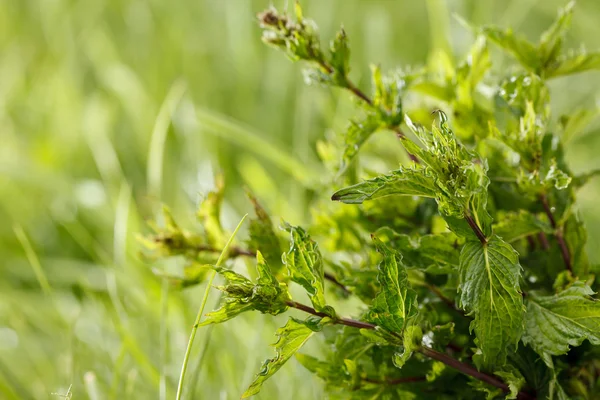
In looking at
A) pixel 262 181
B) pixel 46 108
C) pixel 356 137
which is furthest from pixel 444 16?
pixel 46 108

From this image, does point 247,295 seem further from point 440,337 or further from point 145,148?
point 145,148

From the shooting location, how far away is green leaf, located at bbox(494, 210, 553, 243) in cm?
51

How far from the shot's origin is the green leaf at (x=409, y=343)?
414mm

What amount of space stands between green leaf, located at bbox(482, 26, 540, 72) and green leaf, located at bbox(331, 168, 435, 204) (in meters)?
0.21

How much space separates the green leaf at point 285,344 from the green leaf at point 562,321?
0.16m

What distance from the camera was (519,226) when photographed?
20.1 inches

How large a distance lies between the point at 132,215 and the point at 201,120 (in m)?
0.23

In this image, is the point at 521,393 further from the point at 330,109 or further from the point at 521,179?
the point at 330,109

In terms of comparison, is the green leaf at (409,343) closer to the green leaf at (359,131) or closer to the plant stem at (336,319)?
the plant stem at (336,319)

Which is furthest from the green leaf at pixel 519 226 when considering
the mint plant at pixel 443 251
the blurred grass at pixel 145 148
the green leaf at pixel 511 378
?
the blurred grass at pixel 145 148

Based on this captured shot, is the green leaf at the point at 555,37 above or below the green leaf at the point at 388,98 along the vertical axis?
above

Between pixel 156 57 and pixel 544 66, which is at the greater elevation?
pixel 156 57

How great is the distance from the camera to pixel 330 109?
135cm

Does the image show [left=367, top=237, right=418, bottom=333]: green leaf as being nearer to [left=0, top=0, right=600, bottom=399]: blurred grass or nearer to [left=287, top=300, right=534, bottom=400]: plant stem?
[left=287, top=300, right=534, bottom=400]: plant stem
